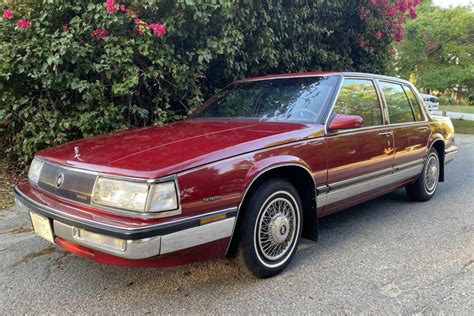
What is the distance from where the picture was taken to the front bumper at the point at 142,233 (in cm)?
234

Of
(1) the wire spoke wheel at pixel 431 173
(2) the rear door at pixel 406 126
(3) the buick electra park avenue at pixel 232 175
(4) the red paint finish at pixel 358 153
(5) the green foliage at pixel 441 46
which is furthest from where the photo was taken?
(5) the green foliage at pixel 441 46

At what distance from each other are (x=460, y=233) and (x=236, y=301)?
2.56 meters

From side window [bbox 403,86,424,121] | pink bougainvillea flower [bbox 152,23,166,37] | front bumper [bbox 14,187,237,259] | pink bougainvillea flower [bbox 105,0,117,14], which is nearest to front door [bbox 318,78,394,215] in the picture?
side window [bbox 403,86,424,121]

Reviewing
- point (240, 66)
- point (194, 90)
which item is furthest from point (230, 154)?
point (240, 66)

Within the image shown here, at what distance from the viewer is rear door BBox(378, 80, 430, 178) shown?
4398 millimetres

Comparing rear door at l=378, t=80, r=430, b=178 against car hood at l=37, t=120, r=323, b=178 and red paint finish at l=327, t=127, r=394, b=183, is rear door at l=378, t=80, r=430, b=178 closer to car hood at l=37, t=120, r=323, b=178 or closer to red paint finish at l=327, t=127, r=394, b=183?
red paint finish at l=327, t=127, r=394, b=183

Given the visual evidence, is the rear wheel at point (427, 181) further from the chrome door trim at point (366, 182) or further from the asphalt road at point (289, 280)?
the asphalt road at point (289, 280)

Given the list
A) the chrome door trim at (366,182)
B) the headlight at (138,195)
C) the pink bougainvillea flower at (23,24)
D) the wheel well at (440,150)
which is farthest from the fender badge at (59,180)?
the wheel well at (440,150)

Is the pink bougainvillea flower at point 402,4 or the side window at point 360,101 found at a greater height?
the pink bougainvillea flower at point 402,4

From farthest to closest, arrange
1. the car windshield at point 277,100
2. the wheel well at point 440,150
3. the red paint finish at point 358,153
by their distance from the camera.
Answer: the wheel well at point 440,150, the car windshield at point 277,100, the red paint finish at point 358,153

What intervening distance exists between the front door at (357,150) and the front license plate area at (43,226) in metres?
2.05

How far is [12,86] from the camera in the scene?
5.11 m

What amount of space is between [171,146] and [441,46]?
747 inches

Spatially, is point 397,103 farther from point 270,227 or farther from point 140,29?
point 140,29
